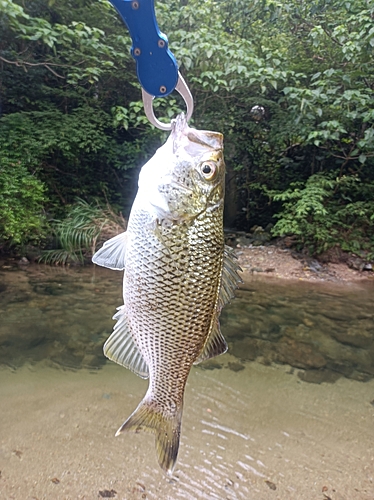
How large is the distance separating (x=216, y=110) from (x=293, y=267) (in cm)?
377

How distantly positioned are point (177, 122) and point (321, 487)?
258 cm

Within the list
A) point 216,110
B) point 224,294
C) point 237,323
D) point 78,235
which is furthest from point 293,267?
point 224,294

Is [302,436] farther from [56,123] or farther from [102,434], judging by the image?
[56,123]

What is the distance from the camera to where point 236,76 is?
24.7ft

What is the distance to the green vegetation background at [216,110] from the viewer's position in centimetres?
675

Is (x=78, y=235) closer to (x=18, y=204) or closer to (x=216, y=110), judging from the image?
(x=18, y=204)

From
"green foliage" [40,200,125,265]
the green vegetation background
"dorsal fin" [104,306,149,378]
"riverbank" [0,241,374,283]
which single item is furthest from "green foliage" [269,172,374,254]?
"dorsal fin" [104,306,149,378]

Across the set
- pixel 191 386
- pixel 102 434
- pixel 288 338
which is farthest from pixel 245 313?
pixel 102 434

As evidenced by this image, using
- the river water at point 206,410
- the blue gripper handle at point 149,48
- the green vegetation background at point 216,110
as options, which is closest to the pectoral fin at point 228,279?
the blue gripper handle at point 149,48

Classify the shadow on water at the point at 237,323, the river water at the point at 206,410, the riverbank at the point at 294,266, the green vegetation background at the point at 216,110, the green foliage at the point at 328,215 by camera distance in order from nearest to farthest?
the river water at the point at 206,410 < the shadow on water at the point at 237,323 < the green vegetation background at the point at 216,110 < the riverbank at the point at 294,266 < the green foliage at the point at 328,215

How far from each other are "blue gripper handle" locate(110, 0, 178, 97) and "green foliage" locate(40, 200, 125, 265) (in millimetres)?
6200

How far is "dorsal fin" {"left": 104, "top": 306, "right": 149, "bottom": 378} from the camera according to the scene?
4.47 feet

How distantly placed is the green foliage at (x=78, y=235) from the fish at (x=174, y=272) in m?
6.14

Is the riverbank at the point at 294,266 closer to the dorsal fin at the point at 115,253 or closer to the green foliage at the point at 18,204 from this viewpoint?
the green foliage at the point at 18,204
